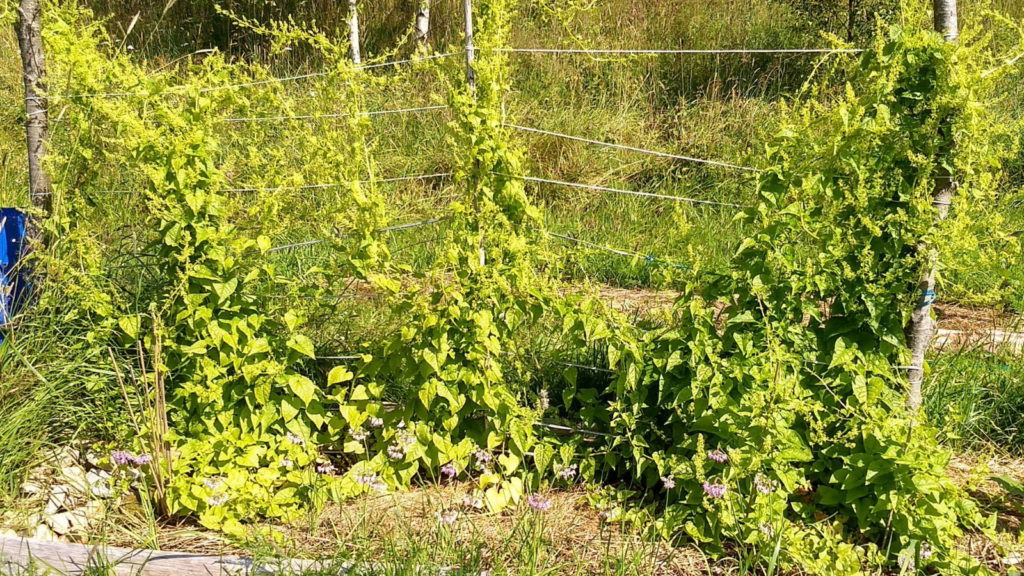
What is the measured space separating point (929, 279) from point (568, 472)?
128cm

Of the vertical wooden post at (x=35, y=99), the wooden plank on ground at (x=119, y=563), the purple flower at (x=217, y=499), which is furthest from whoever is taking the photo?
the vertical wooden post at (x=35, y=99)

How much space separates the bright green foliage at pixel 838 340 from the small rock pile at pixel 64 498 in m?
1.82

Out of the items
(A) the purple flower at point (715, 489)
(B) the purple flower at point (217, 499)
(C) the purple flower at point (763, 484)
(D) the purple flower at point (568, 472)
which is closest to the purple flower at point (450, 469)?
(D) the purple flower at point (568, 472)

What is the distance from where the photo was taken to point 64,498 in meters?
2.88

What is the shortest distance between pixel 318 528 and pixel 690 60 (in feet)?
18.3

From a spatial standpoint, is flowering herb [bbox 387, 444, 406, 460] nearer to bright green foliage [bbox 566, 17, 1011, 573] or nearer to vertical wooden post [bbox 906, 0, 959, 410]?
bright green foliage [bbox 566, 17, 1011, 573]

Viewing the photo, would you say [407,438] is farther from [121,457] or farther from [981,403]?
[981,403]

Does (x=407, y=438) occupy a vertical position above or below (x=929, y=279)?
below

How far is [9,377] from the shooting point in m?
3.00

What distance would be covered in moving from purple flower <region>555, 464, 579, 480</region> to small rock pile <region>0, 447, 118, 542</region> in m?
1.49

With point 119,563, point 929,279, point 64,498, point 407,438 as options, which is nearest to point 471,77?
point 407,438

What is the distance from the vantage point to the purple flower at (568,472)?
9.21 feet

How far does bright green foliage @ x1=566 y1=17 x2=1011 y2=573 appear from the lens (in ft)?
7.95

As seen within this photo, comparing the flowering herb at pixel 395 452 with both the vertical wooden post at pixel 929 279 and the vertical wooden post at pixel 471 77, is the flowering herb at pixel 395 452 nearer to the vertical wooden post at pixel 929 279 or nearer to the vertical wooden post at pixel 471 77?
the vertical wooden post at pixel 471 77
